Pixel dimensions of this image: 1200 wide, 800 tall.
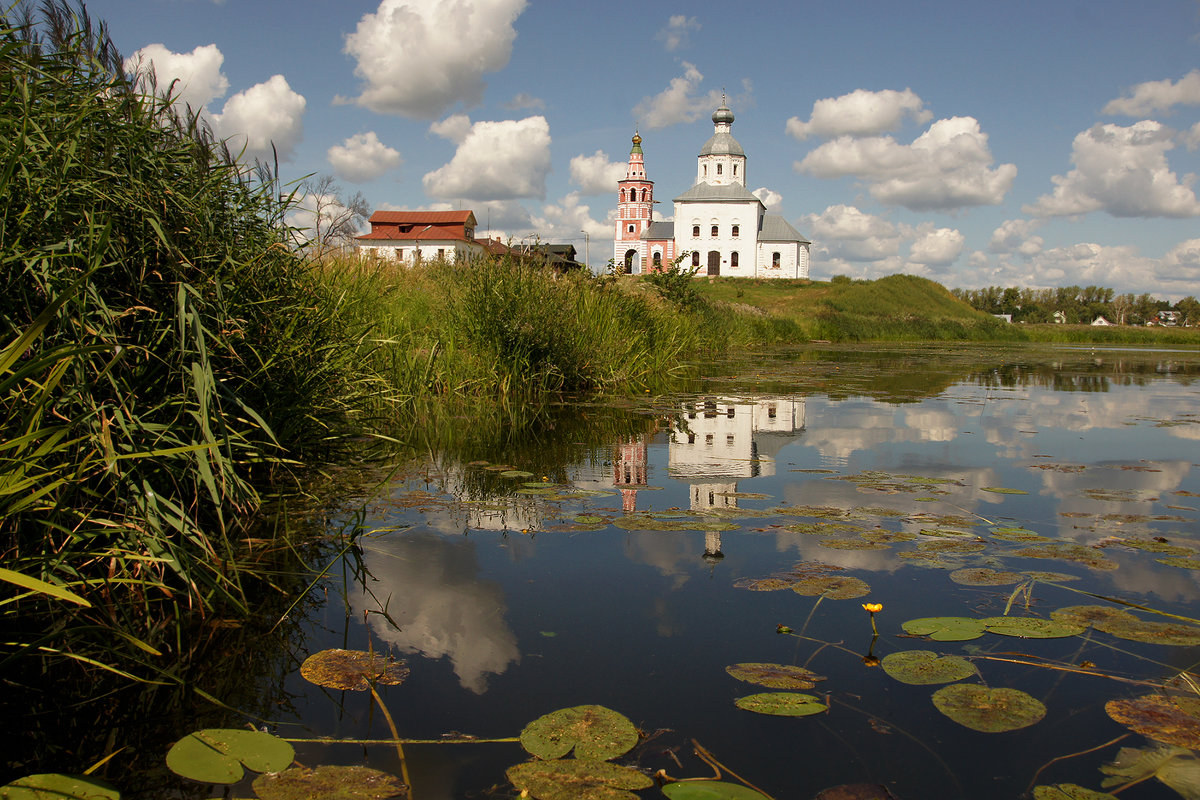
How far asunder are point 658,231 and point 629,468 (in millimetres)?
55071

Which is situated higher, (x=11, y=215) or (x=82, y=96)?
(x=82, y=96)

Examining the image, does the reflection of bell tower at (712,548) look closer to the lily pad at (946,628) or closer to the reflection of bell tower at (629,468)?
the reflection of bell tower at (629,468)

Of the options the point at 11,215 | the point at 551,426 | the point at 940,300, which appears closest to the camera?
the point at 11,215

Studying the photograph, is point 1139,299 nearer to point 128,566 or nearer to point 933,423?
point 933,423

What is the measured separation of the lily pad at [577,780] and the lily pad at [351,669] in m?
0.50

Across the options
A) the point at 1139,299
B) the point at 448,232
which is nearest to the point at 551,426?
the point at 448,232

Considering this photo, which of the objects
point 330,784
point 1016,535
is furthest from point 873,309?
point 330,784

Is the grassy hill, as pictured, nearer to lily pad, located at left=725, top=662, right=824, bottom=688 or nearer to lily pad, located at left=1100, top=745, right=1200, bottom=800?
lily pad, located at left=725, top=662, right=824, bottom=688

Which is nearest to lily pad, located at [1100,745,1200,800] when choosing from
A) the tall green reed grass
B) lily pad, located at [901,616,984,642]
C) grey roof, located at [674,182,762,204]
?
lily pad, located at [901,616,984,642]

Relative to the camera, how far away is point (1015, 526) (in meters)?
3.21

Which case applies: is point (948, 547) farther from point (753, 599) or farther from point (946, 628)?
point (753, 599)

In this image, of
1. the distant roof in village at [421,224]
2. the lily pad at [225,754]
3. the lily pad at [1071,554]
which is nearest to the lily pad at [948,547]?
the lily pad at [1071,554]

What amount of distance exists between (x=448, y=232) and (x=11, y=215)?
47749mm

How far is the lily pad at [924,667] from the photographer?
5.89ft
